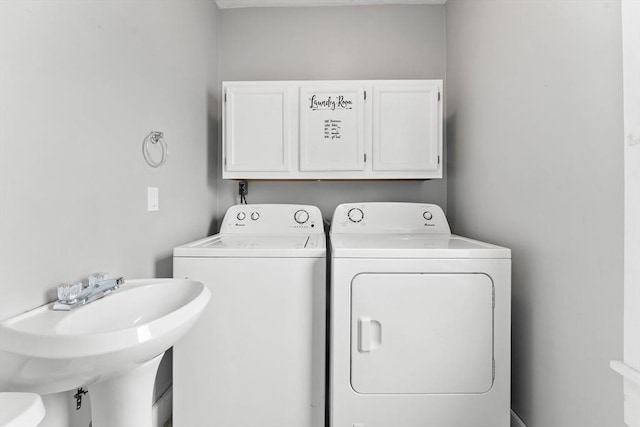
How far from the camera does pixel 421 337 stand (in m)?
1.30

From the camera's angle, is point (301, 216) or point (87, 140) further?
point (301, 216)

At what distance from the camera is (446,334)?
4.27 ft

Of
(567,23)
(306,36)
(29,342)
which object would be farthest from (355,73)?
(29,342)

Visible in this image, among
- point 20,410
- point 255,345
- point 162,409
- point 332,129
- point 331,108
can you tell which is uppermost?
point 331,108

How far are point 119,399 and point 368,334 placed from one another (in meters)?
0.88

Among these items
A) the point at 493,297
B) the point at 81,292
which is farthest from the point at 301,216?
the point at 81,292

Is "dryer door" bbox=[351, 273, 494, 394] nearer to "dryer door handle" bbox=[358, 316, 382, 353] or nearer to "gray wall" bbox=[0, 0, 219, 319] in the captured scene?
"dryer door handle" bbox=[358, 316, 382, 353]

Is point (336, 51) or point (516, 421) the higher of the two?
point (336, 51)

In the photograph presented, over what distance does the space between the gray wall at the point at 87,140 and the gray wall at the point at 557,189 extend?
1.66 metres

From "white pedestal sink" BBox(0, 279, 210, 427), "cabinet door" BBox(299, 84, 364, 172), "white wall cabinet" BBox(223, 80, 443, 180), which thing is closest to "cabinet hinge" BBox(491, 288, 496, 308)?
"white wall cabinet" BBox(223, 80, 443, 180)

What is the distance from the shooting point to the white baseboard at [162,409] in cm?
150

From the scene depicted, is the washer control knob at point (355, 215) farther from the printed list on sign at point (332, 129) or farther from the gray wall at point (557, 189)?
the gray wall at point (557, 189)

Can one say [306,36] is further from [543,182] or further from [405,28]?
[543,182]

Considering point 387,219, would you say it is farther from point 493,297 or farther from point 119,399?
point 119,399
